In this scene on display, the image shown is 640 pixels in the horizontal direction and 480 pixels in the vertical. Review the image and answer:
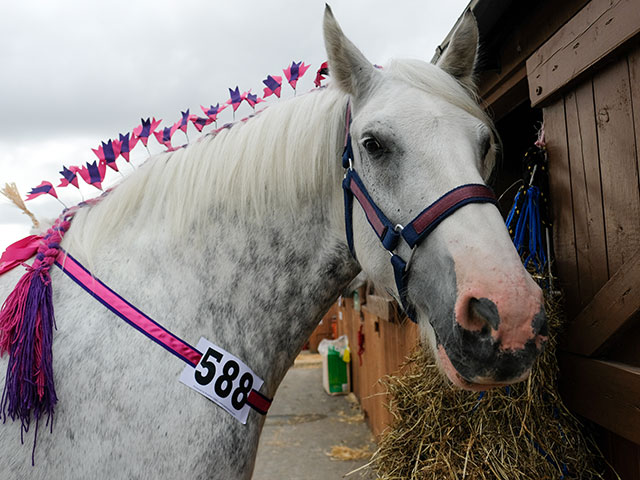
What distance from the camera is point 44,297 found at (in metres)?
1.54

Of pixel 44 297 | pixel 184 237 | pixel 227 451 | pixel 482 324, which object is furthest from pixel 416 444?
pixel 44 297

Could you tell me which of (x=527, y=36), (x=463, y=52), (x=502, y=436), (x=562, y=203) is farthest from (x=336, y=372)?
(x=463, y=52)

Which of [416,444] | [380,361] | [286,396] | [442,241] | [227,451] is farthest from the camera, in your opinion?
[286,396]

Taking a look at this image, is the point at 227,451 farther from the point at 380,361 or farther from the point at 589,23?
the point at 380,361

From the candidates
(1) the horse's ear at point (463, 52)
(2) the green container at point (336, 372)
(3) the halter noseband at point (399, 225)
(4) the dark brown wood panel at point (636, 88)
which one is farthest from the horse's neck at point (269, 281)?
(2) the green container at point (336, 372)

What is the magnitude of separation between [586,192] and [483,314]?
3.64 ft

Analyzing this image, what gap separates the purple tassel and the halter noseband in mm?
1108

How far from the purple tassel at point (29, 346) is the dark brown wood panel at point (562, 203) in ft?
7.02

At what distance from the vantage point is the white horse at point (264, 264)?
127 centimetres

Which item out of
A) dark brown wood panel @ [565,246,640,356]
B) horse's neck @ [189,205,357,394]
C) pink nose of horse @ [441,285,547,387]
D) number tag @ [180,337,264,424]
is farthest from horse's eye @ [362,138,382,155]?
dark brown wood panel @ [565,246,640,356]

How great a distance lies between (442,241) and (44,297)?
1.37 meters

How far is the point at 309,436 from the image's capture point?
5672mm

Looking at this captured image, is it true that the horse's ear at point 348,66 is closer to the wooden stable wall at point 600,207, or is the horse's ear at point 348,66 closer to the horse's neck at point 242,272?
the horse's neck at point 242,272

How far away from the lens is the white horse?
1268 mm
